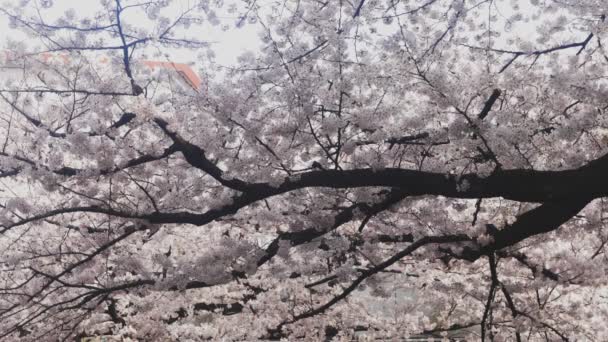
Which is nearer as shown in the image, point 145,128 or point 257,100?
point 257,100

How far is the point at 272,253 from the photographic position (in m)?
4.79

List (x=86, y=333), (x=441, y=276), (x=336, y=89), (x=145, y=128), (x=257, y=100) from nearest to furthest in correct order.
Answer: (x=336, y=89), (x=257, y=100), (x=145, y=128), (x=441, y=276), (x=86, y=333)

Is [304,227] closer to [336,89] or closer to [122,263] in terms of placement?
[336,89]

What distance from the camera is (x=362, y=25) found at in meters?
4.38

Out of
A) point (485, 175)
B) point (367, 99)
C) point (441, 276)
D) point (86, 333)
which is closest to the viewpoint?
point (485, 175)

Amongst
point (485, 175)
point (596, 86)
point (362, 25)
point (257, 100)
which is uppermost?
point (362, 25)

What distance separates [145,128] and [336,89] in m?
2.55

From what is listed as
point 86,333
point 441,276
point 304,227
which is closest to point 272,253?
point 304,227

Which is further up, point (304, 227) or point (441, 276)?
point (441, 276)

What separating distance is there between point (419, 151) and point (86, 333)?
7.68m

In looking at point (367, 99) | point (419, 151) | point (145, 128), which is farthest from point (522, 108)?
point (145, 128)

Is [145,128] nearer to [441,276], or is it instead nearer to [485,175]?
[485,175]

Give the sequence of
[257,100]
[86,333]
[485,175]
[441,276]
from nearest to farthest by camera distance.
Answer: [485,175] → [257,100] → [441,276] → [86,333]

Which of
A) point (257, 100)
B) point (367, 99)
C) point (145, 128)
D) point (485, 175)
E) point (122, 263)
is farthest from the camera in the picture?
point (122, 263)
